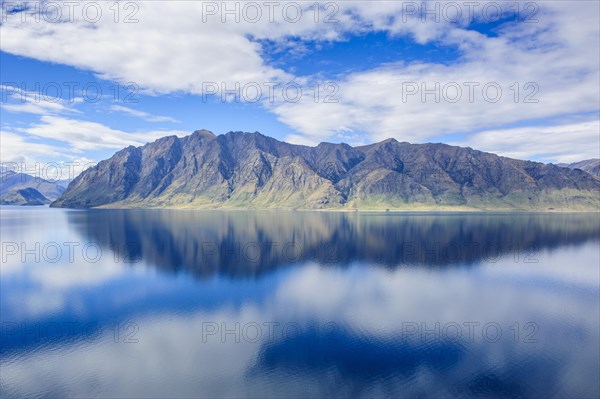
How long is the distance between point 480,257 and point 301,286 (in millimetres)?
81603

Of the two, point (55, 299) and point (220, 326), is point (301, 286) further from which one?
Result: point (55, 299)

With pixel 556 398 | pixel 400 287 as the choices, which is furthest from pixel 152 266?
pixel 556 398

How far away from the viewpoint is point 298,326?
65125 mm

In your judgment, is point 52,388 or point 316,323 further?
point 316,323

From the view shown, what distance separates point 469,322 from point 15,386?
72850mm

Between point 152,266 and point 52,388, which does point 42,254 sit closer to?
point 152,266

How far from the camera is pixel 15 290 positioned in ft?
284

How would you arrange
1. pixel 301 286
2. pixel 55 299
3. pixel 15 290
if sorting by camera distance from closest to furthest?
pixel 55 299 → pixel 15 290 → pixel 301 286

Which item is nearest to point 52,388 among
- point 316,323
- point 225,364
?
point 225,364

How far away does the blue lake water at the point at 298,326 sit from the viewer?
147 ft

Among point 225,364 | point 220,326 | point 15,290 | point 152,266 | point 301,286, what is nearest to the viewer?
point 225,364

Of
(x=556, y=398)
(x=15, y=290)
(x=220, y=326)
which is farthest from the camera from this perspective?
(x=15, y=290)

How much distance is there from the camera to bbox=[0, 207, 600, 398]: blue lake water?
44844 mm

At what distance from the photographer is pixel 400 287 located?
91.5 m
